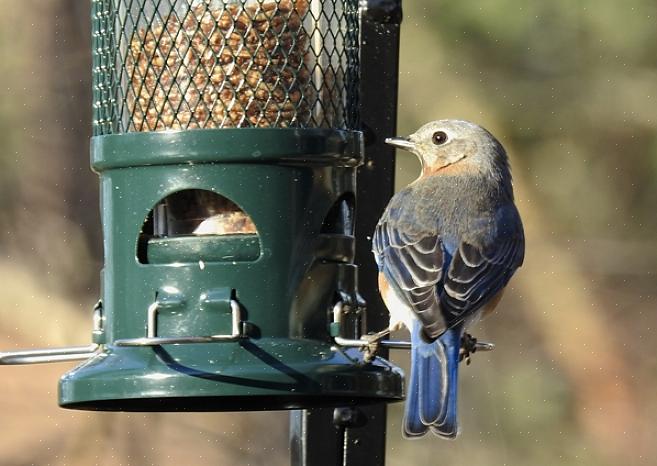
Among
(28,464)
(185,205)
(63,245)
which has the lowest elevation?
(28,464)

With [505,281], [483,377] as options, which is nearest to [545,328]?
[483,377]

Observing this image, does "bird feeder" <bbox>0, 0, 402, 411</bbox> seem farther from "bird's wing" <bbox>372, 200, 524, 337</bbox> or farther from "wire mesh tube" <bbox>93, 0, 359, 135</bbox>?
"bird's wing" <bbox>372, 200, 524, 337</bbox>

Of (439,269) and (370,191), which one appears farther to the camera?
(439,269)

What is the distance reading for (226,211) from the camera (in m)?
7.42

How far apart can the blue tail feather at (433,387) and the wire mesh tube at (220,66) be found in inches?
40.8

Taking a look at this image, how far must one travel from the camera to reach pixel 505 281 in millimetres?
8273

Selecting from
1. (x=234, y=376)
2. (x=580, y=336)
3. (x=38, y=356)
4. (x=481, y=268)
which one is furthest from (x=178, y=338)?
(x=580, y=336)

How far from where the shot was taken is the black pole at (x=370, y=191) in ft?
23.9

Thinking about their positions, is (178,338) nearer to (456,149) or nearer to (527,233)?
(456,149)

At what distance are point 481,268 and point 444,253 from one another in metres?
0.18

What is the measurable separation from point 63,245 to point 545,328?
3597 mm

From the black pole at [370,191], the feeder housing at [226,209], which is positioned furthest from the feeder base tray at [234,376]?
the black pole at [370,191]

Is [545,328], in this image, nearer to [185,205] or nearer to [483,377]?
[483,377]

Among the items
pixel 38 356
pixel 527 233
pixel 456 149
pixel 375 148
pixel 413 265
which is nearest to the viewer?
pixel 38 356
